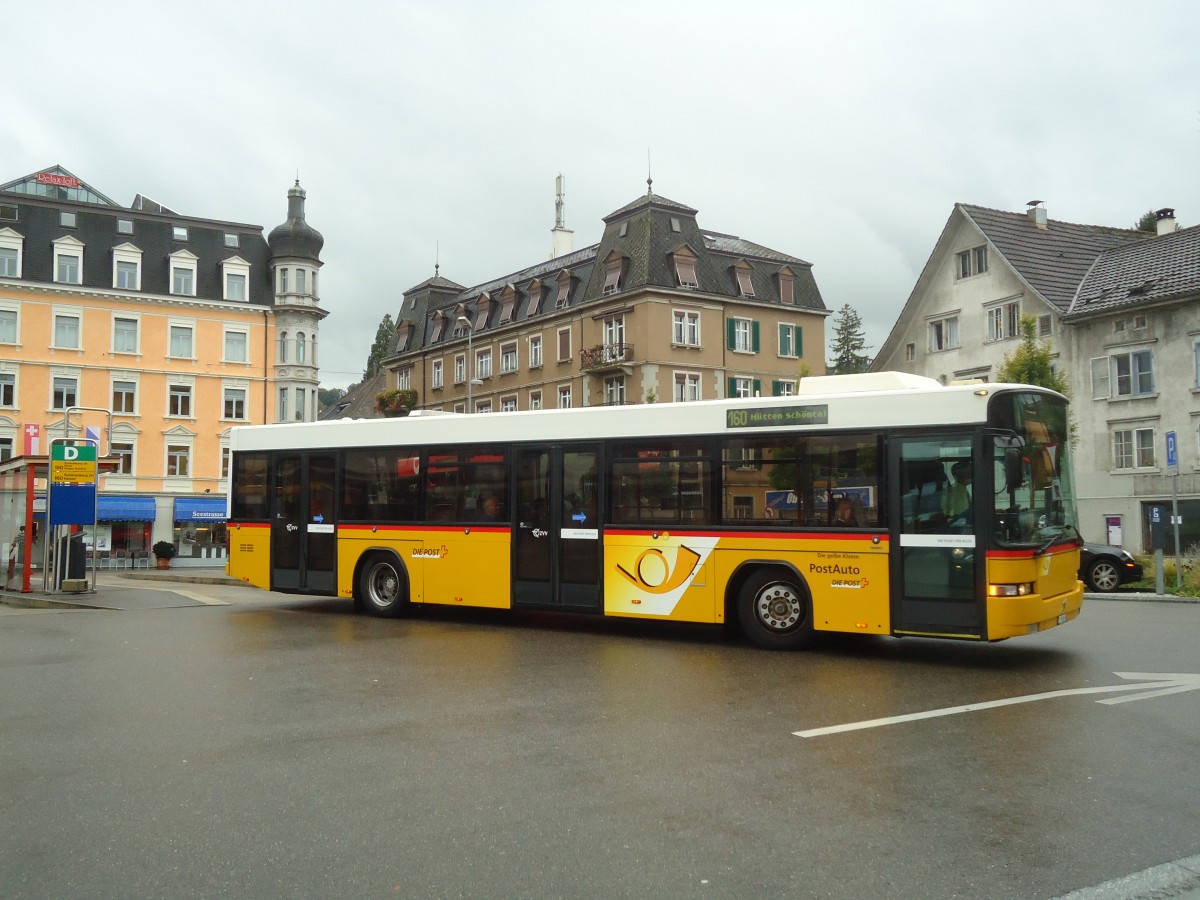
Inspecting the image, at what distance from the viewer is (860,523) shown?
11633 mm

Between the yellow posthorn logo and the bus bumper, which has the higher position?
the yellow posthorn logo

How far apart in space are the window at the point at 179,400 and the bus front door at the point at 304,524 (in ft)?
137

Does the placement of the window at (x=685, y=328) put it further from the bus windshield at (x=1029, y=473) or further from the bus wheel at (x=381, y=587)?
the bus windshield at (x=1029, y=473)

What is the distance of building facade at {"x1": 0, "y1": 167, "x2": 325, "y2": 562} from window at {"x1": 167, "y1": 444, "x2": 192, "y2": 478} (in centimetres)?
6

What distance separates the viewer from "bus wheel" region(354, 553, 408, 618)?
52.6 ft

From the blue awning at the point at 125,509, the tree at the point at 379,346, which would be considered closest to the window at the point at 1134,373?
the blue awning at the point at 125,509

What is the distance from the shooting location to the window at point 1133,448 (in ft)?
123

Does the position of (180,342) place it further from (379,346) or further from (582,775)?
(582,775)

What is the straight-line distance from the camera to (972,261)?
144ft

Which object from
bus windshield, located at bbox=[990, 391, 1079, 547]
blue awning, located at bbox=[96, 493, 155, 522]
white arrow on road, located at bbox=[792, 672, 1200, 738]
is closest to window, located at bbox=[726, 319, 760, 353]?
blue awning, located at bbox=[96, 493, 155, 522]

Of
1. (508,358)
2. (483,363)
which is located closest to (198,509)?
(483,363)

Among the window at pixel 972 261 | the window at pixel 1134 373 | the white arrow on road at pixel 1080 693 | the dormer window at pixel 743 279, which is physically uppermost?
the dormer window at pixel 743 279

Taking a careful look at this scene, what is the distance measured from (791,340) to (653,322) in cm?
849

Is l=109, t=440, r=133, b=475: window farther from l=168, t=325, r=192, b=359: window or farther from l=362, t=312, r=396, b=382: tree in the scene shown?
l=362, t=312, r=396, b=382: tree
